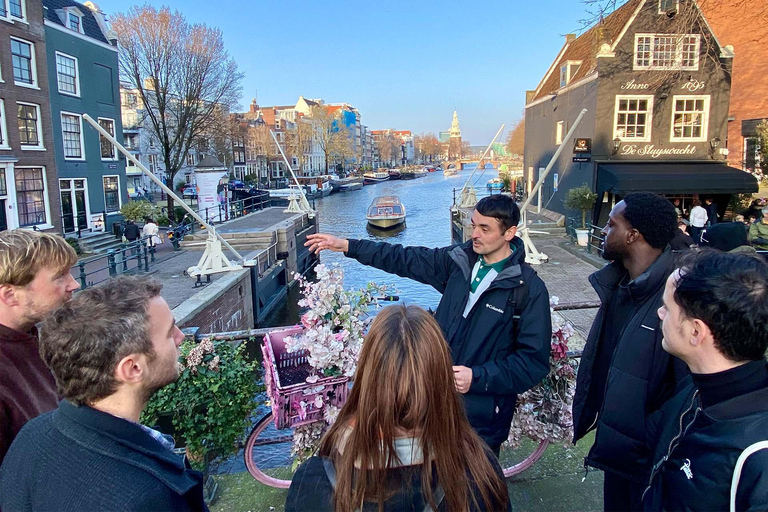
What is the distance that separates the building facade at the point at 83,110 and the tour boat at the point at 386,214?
44.8 ft

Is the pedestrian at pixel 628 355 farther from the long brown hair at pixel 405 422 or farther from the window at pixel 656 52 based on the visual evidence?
the window at pixel 656 52

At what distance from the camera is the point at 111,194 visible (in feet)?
77.8

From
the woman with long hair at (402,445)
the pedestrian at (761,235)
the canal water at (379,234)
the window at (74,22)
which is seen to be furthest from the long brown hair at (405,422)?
the window at (74,22)

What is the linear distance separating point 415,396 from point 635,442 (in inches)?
52.1

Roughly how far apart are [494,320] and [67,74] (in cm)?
2449

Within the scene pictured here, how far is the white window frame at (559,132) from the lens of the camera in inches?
948

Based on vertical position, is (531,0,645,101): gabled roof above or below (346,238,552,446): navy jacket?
above

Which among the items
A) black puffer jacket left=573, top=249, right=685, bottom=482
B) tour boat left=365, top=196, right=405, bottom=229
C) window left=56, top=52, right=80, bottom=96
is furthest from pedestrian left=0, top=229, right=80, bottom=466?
tour boat left=365, top=196, right=405, bottom=229

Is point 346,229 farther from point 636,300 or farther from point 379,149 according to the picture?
point 379,149

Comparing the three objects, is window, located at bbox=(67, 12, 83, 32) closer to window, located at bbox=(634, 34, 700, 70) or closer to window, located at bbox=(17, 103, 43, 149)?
window, located at bbox=(17, 103, 43, 149)

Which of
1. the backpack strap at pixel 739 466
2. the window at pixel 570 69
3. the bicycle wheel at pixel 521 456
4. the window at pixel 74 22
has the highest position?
the window at pixel 74 22

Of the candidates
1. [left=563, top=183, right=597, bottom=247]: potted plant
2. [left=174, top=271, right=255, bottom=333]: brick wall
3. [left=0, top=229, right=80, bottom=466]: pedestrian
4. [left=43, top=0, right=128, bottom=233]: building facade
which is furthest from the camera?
[left=43, top=0, right=128, bottom=233]: building facade

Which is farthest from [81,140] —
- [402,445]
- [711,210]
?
[711,210]

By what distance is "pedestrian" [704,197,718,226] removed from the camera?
1762 cm
